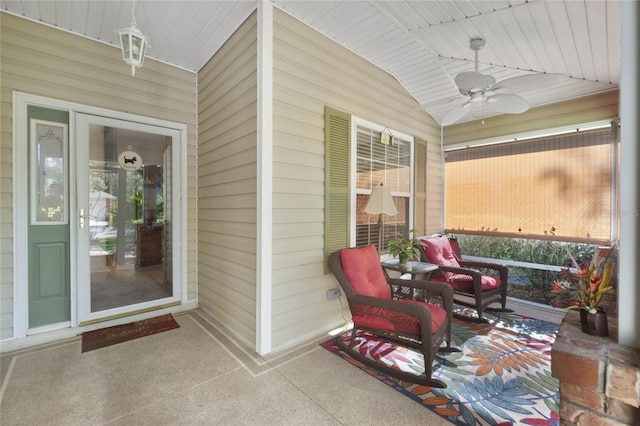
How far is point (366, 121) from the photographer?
145 inches

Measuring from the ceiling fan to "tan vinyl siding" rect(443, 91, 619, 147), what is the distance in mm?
1789

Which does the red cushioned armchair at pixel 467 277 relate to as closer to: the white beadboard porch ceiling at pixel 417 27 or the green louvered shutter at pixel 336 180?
the green louvered shutter at pixel 336 180

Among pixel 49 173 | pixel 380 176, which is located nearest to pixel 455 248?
pixel 380 176

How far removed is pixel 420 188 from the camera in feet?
15.5

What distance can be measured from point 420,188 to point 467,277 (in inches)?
66.3

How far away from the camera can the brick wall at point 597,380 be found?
79cm

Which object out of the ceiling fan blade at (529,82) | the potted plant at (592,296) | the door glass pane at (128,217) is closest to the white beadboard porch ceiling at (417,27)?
the ceiling fan blade at (529,82)

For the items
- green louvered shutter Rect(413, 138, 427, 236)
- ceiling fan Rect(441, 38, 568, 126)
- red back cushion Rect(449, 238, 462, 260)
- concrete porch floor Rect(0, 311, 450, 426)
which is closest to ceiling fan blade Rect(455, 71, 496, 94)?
ceiling fan Rect(441, 38, 568, 126)

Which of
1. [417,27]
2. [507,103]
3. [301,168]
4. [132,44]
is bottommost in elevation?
[301,168]

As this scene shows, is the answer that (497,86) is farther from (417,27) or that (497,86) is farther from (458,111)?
(417,27)

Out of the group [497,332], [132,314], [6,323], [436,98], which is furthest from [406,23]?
[6,323]

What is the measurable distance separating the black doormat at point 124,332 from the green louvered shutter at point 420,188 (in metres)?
3.72

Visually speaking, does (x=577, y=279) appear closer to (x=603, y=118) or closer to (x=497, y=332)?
(x=497, y=332)

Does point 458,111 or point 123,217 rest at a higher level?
point 458,111
